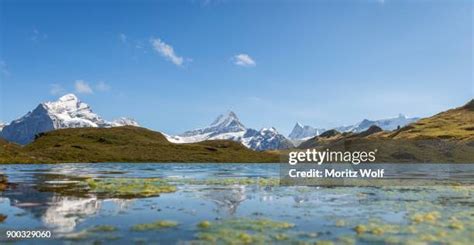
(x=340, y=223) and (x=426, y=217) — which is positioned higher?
(x=426, y=217)

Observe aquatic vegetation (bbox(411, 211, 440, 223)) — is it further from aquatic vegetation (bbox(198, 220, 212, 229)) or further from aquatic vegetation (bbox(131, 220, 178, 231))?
aquatic vegetation (bbox(131, 220, 178, 231))

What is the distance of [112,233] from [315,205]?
2060 centimetres

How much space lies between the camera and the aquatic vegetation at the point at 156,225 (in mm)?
27550

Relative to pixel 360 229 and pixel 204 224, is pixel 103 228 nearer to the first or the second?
pixel 204 224

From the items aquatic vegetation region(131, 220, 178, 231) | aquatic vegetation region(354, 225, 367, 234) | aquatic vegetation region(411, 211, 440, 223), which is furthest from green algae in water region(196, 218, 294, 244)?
aquatic vegetation region(411, 211, 440, 223)

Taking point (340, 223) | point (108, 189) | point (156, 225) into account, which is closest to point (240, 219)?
point (156, 225)

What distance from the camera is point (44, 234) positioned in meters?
25.3

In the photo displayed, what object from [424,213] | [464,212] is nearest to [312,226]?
[424,213]

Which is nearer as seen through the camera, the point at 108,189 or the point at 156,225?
the point at 156,225

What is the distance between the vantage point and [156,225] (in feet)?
93.9

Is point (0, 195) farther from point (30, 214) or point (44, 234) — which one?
point (44, 234)

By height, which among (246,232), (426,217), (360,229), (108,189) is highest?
(108,189)

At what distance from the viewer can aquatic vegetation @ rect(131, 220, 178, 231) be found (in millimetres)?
27550

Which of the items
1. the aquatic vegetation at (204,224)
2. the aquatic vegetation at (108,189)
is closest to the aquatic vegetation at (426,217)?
the aquatic vegetation at (204,224)
